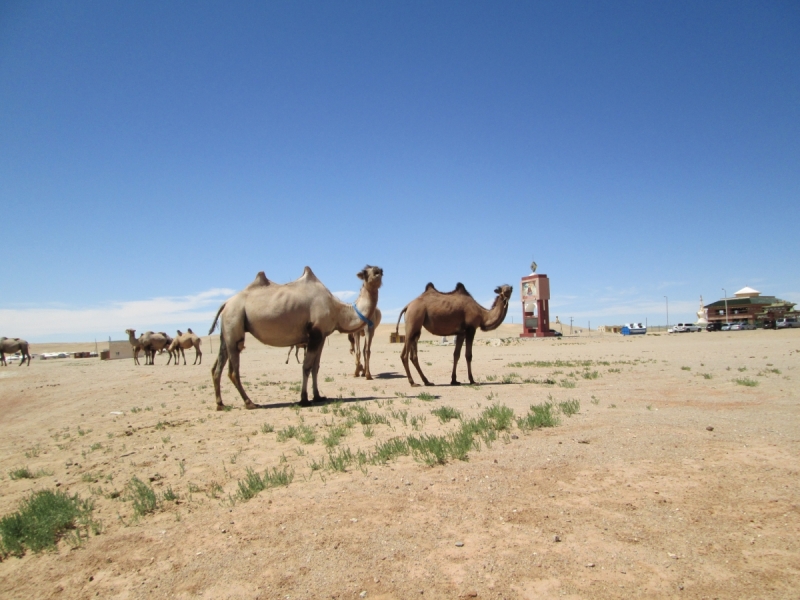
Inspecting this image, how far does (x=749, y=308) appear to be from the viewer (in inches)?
3391

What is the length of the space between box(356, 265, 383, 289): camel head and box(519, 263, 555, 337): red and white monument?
4843 cm

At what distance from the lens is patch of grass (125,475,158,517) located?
18.3 ft

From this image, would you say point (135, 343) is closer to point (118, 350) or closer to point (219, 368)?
point (118, 350)

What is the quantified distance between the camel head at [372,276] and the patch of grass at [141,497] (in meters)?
7.27

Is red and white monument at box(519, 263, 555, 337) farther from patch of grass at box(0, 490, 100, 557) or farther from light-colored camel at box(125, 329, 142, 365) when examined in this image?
patch of grass at box(0, 490, 100, 557)

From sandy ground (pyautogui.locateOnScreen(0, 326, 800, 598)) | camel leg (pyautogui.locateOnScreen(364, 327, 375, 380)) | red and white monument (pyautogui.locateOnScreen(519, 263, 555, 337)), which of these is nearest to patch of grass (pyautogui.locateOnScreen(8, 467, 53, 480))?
sandy ground (pyautogui.locateOnScreen(0, 326, 800, 598))

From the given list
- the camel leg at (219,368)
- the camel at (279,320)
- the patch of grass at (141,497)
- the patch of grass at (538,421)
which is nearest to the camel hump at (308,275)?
the camel at (279,320)

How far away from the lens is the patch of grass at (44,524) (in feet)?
16.6

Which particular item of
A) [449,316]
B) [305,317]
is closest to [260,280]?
[305,317]

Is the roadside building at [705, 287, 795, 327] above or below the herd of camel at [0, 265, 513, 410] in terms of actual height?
above

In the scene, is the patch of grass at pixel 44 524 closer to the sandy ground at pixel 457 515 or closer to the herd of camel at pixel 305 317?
the sandy ground at pixel 457 515

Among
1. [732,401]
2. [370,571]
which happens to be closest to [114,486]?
[370,571]

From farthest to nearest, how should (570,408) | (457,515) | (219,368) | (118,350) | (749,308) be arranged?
(749,308)
(118,350)
(219,368)
(570,408)
(457,515)

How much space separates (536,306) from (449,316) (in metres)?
47.3
